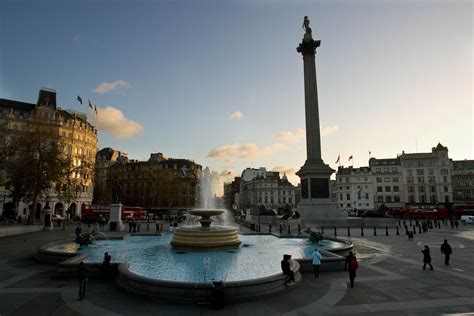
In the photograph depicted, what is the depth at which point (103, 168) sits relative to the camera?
113250 mm

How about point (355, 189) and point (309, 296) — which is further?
point (355, 189)

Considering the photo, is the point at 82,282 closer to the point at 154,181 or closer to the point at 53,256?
the point at 53,256

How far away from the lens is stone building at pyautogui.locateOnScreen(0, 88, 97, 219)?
63969 millimetres

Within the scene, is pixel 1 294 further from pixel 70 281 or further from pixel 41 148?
pixel 41 148

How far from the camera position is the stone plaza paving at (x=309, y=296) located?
9836mm

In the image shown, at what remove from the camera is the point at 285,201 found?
5089 inches

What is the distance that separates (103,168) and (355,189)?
Result: 3567 inches

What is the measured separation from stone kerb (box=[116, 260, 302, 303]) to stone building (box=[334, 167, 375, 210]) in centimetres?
9651

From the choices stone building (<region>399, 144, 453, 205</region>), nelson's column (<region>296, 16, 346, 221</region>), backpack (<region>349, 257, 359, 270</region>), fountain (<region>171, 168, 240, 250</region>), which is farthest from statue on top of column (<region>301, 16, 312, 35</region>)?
stone building (<region>399, 144, 453, 205</region>)

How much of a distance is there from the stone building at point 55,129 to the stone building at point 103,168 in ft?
68.2

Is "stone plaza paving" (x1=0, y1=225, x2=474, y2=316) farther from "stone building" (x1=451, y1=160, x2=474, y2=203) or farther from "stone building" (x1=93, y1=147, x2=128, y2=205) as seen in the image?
"stone building" (x1=451, y1=160, x2=474, y2=203)

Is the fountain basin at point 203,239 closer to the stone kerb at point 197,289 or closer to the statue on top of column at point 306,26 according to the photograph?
the stone kerb at point 197,289

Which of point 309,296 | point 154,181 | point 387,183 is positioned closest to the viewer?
point 309,296

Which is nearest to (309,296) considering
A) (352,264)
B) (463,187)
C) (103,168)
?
(352,264)
